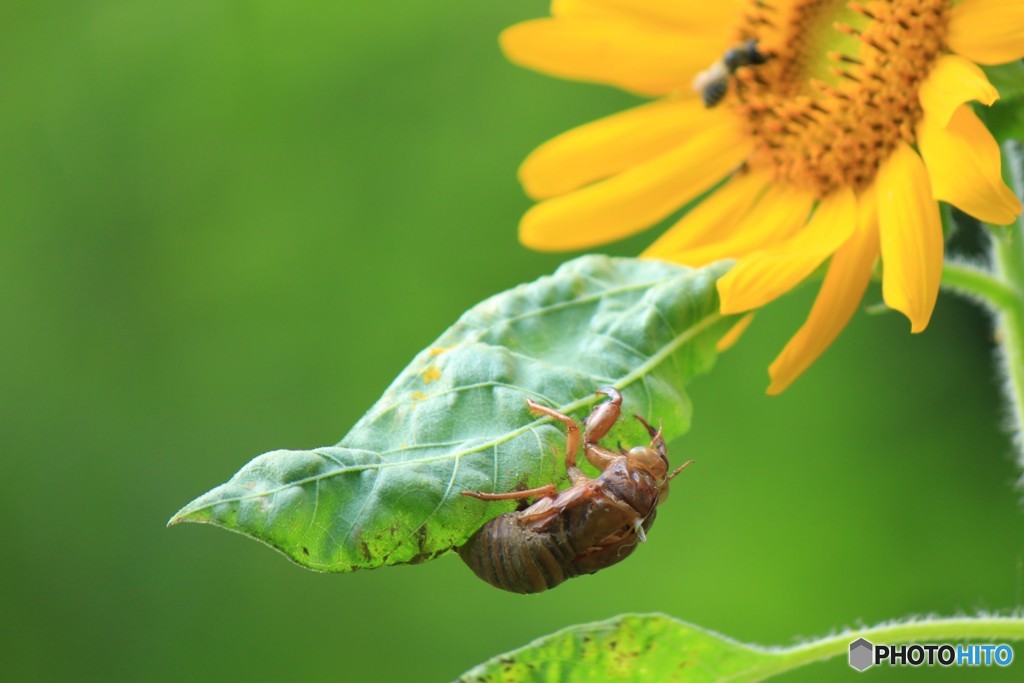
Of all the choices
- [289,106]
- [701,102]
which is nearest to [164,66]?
[289,106]

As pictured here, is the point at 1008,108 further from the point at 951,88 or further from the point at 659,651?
the point at 659,651

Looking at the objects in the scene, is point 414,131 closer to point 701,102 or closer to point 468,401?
point 701,102

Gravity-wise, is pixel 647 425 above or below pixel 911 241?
below

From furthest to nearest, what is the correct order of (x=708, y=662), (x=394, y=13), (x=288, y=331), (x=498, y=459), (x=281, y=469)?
(x=394, y=13)
(x=288, y=331)
(x=708, y=662)
(x=498, y=459)
(x=281, y=469)

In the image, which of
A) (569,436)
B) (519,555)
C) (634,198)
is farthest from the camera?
(634,198)

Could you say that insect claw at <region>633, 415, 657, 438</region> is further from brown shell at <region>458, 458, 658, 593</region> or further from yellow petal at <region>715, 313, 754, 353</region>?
yellow petal at <region>715, 313, 754, 353</region>

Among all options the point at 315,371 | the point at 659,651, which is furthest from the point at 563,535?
the point at 315,371

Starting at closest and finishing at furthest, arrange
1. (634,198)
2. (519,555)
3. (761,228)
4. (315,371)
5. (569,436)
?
1. (519,555)
2. (569,436)
3. (761,228)
4. (634,198)
5. (315,371)
